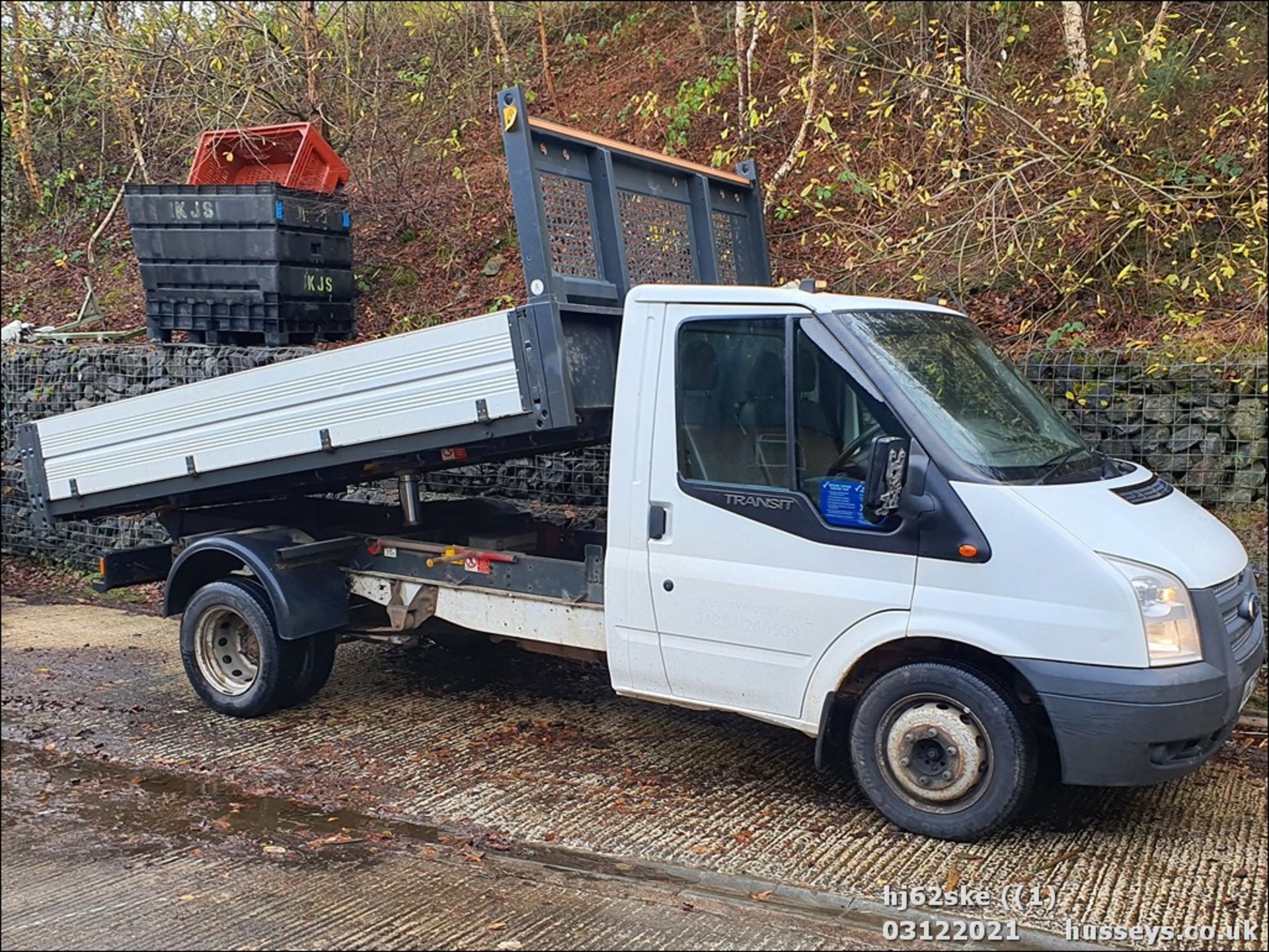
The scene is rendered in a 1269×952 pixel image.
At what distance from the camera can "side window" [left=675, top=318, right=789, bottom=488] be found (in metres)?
5.07

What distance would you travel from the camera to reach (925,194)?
8.91m

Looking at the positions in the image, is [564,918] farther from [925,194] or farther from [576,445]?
[925,194]

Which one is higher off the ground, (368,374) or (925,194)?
(925,194)

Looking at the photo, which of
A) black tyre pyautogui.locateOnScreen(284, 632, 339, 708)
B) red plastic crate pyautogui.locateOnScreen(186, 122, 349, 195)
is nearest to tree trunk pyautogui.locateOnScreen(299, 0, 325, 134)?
red plastic crate pyautogui.locateOnScreen(186, 122, 349, 195)

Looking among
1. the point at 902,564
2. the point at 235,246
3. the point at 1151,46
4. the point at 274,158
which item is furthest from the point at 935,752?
the point at 274,158

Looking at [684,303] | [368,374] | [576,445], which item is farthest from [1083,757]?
[368,374]

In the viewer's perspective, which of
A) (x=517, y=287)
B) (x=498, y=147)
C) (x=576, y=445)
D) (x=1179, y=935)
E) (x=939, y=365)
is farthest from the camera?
(x=498, y=147)

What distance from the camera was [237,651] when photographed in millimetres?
6793

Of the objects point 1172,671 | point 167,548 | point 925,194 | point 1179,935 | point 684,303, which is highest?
point 925,194

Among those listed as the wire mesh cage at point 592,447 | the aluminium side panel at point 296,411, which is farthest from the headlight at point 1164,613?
the wire mesh cage at point 592,447

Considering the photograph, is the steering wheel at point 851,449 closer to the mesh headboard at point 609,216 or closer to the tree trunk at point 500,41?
the mesh headboard at point 609,216

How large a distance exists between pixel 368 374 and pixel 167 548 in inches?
92.0

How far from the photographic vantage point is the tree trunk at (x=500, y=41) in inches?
519

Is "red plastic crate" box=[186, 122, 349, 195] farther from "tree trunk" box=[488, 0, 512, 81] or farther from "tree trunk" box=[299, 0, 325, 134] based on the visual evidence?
"tree trunk" box=[488, 0, 512, 81]
